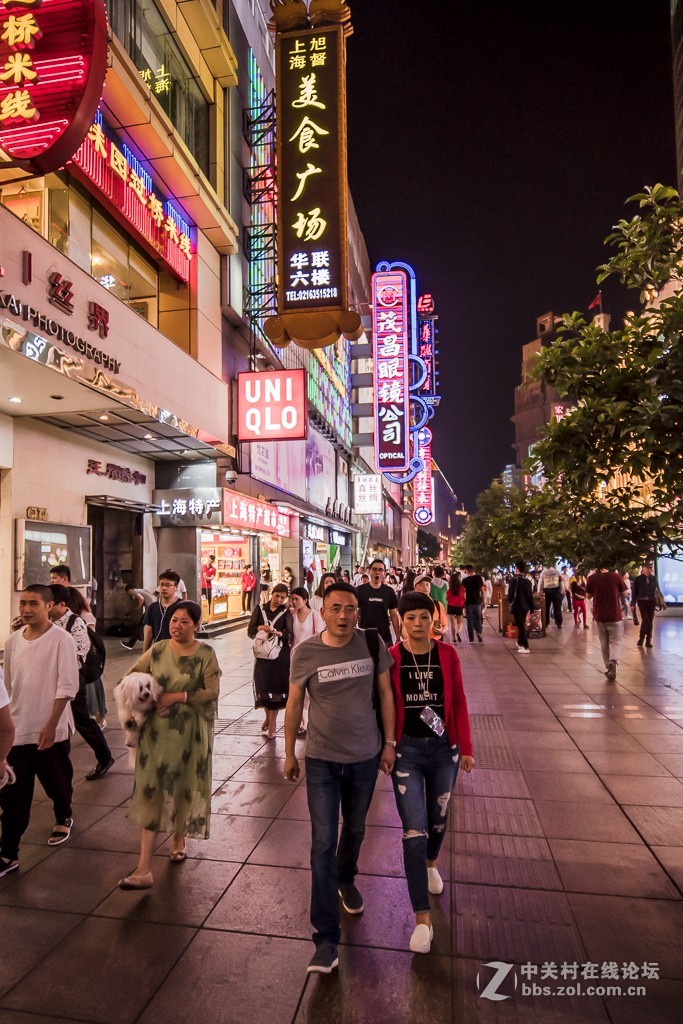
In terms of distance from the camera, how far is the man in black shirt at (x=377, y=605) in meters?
8.47

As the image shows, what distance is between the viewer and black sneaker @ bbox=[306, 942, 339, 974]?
297 cm

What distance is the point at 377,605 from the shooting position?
855 centimetres

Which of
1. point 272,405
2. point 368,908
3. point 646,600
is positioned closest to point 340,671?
point 368,908

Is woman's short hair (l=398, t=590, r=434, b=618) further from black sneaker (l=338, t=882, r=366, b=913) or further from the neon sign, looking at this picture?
the neon sign

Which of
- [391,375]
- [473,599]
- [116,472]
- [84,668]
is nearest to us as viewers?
[84,668]

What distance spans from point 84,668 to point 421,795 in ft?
12.6

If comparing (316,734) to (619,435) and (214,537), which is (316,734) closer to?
(619,435)

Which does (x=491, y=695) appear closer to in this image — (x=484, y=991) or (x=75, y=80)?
(x=484, y=991)

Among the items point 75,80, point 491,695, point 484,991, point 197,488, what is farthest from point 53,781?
point 197,488

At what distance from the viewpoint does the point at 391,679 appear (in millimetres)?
3584

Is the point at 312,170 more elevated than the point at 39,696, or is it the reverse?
the point at 312,170

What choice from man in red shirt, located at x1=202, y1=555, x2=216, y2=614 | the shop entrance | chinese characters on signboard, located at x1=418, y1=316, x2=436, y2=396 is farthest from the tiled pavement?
chinese characters on signboard, located at x1=418, y1=316, x2=436, y2=396

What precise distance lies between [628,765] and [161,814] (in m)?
4.45

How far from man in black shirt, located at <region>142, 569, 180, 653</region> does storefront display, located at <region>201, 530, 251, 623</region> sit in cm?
1007
